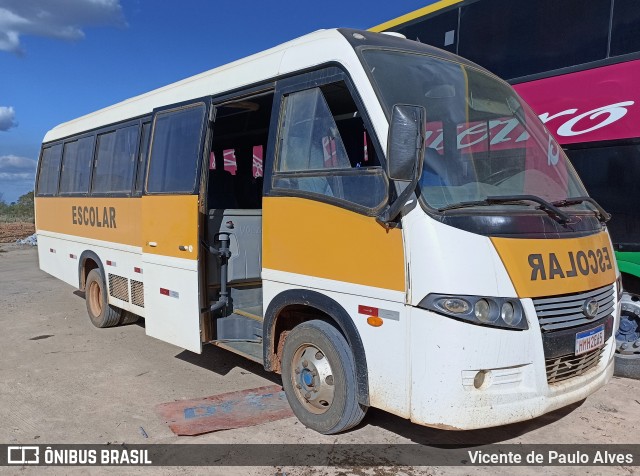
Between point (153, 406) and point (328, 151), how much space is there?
286 cm

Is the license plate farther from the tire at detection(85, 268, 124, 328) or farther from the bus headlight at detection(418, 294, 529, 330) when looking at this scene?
the tire at detection(85, 268, 124, 328)

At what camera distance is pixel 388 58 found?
13.5 ft

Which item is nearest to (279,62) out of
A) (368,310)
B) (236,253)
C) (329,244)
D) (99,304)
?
(329,244)

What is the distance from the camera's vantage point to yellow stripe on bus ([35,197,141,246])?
22.3 ft

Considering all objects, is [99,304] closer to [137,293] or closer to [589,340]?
[137,293]

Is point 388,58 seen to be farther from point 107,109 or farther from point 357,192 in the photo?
point 107,109

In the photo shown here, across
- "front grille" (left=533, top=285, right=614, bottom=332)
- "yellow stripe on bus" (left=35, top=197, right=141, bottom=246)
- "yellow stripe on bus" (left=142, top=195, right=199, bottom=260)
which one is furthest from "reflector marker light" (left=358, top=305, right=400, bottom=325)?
"yellow stripe on bus" (left=35, top=197, right=141, bottom=246)

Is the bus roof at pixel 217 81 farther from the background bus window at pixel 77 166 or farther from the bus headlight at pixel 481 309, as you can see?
the bus headlight at pixel 481 309

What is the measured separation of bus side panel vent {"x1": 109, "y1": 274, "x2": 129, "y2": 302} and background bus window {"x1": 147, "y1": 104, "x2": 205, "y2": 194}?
4.97 ft

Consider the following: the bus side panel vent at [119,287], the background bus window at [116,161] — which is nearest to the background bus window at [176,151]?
the background bus window at [116,161]

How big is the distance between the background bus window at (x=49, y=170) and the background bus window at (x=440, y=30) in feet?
20.6

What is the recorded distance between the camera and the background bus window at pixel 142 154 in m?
6.57

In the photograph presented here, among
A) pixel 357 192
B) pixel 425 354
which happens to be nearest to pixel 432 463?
pixel 425 354

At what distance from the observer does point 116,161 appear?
7402 millimetres
